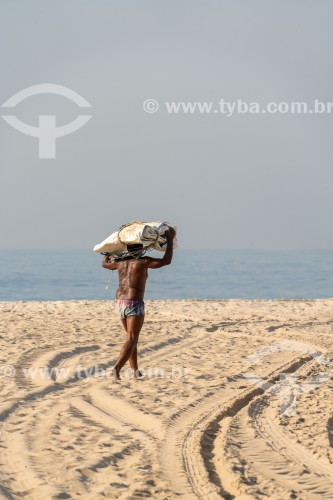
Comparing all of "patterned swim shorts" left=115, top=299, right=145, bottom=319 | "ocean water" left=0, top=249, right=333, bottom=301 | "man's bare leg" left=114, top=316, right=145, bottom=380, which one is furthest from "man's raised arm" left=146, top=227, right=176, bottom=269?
"ocean water" left=0, top=249, right=333, bottom=301

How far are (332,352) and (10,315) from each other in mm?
7139

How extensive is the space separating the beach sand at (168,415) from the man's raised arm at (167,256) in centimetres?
144

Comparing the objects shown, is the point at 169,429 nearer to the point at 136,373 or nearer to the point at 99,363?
the point at 136,373

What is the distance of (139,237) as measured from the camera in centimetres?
903

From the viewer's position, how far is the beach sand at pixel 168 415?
225 inches

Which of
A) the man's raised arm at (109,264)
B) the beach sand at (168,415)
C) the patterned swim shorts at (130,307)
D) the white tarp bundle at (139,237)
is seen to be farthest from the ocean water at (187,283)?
the patterned swim shorts at (130,307)

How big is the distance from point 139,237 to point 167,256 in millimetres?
437

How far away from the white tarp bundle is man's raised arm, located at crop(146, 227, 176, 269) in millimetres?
90

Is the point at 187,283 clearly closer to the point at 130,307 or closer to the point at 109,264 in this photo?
the point at 109,264

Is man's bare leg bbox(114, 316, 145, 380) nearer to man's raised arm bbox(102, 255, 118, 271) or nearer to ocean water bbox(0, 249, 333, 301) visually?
man's raised arm bbox(102, 255, 118, 271)

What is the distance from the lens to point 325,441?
22.3 feet

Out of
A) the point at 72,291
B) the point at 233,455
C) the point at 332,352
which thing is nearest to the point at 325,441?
the point at 233,455

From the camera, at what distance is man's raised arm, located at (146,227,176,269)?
8852mm

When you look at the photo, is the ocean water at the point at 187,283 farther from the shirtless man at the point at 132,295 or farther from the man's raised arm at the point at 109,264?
the shirtless man at the point at 132,295
